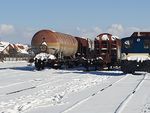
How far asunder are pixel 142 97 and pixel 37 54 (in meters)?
21.0

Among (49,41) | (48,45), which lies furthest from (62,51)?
(48,45)

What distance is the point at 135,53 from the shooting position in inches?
1141

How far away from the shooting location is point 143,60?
92.2ft

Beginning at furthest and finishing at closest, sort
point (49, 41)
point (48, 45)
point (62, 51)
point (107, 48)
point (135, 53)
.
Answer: point (62, 51) → point (107, 48) → point (49, 41) → point (48, 45) → point (135, 53)

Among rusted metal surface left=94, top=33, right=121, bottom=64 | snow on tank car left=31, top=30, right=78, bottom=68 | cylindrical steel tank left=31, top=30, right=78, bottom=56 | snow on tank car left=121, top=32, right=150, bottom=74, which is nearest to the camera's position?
snow on tank car left=121, top=32, right=150, bottom=74

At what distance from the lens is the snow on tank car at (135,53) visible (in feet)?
92.3

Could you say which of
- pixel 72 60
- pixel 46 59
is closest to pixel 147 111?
pixel 46 59

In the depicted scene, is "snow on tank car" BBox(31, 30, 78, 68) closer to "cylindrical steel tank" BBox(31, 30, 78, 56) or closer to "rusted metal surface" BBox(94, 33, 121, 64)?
"cylindrical steel tank" BBox(31, 30, 78, 56)

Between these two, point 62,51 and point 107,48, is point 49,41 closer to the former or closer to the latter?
point 62,51

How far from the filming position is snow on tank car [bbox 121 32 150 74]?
28.1 m

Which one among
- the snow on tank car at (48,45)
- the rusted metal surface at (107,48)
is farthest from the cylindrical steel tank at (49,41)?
the rusted metal surface at (107,48)

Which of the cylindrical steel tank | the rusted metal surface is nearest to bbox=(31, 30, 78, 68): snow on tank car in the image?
the cylindrical steel tank

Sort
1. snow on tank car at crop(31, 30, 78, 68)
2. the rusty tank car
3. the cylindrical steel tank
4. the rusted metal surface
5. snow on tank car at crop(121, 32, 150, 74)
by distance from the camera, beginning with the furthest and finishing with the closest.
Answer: the rusted metal surface, the cylindrical steel tank, the rusty tank car, snow on tank car at crop(31, 30, 78, 68), snow on tank car at crop(121, 32, 150, 74)

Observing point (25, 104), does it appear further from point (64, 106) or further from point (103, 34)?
point (103, 34)
